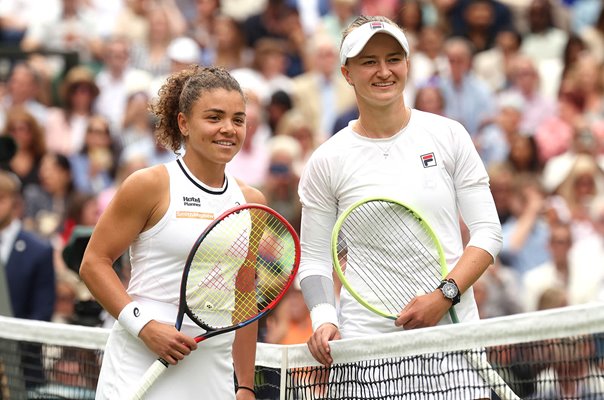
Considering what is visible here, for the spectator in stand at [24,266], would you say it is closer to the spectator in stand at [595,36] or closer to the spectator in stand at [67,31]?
the spectator in stand at [67,31]

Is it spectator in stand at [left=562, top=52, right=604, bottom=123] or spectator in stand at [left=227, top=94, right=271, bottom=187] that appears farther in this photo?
spectator in stand at [left=562, top=52, right=604, bottom=123]

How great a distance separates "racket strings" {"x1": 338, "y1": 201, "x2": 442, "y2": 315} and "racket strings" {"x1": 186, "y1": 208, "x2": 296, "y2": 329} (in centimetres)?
29

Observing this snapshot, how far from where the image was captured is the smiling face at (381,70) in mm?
5754

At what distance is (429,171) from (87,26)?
9448mm

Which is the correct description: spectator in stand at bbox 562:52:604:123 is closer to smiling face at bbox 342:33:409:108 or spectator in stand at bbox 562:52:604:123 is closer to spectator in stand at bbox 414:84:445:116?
spectator in stand at bbox 414:84:445:116

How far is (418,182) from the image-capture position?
5707 mm

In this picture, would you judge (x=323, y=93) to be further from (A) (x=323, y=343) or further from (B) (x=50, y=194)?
(A) (x=323, y=343)

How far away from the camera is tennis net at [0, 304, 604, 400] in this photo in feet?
17.0

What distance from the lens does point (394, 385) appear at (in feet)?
18.6

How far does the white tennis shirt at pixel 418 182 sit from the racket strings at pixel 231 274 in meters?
0.25

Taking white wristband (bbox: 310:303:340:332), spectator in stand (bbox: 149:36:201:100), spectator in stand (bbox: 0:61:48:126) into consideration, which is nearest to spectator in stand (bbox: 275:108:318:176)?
spectator in stand (bbox: 149:36:201:100)

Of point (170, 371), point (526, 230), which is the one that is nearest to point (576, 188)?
point (526, 230)

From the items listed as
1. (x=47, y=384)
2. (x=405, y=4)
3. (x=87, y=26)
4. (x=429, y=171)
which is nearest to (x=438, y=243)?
A: (x=429, y=171)

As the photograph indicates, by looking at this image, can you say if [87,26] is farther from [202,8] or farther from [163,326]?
[163,326]
